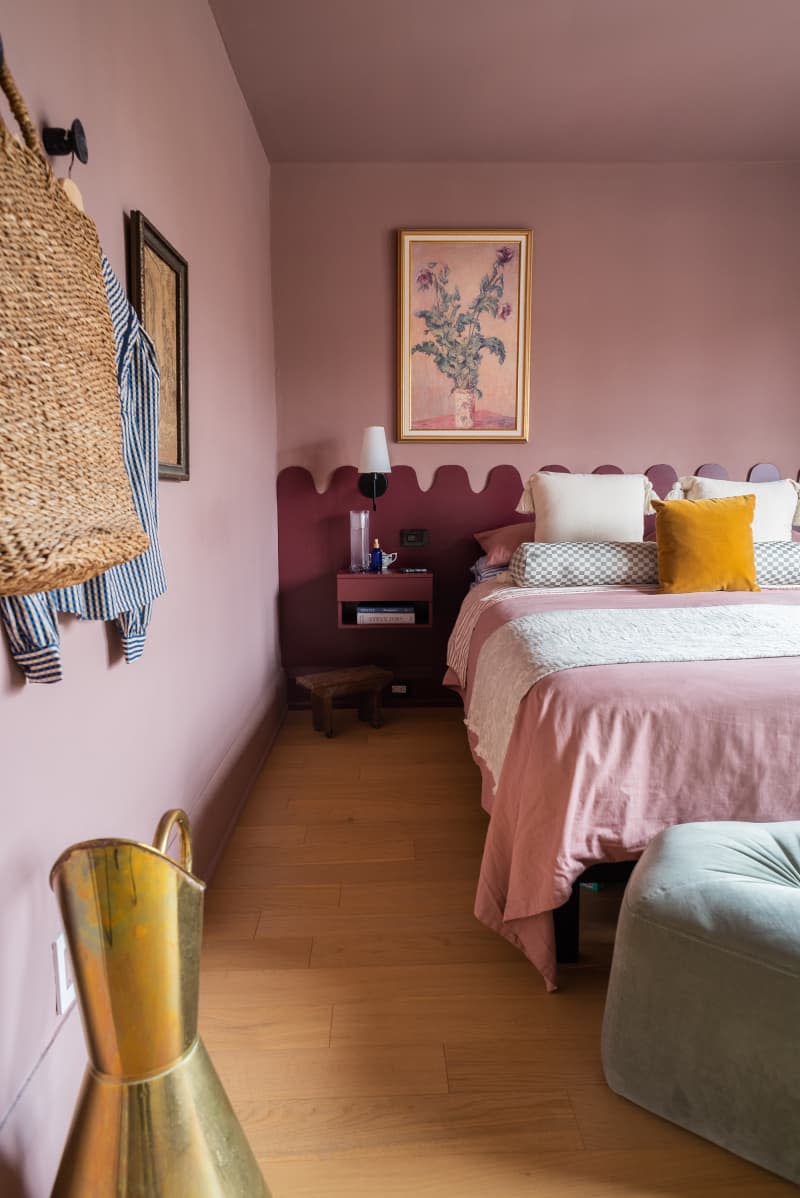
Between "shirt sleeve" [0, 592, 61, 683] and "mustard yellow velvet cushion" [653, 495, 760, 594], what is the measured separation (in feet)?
7.42

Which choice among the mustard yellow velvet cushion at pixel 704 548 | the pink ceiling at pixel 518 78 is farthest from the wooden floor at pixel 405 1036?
the pink ceiling at pixel 518 78

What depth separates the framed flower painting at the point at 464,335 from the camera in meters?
3.50

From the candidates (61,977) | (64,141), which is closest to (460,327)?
(64,141)

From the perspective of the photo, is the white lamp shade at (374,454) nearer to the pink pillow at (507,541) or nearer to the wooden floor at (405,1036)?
the pink pillow at (507,541)

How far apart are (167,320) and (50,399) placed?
116 cm

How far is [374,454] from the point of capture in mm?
3352

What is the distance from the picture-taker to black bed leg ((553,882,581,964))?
1.70 m


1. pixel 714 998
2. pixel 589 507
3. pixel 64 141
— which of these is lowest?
pixel 714 998

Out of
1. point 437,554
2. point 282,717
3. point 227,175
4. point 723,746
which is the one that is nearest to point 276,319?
point 227,175

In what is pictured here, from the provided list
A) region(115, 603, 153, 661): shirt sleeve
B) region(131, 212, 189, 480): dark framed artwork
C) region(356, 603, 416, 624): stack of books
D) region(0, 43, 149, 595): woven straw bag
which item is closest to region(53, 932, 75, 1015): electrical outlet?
region(115, 603, 153, 661): shirt sleeve

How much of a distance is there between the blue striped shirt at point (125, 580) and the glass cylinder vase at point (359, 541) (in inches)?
79.3

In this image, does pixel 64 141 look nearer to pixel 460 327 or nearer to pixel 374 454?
pixel 374 454

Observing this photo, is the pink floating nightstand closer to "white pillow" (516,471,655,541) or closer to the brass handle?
"white pillow" (516,471,655,541)

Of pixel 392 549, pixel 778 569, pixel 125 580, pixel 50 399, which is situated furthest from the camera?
pixel 392 549
